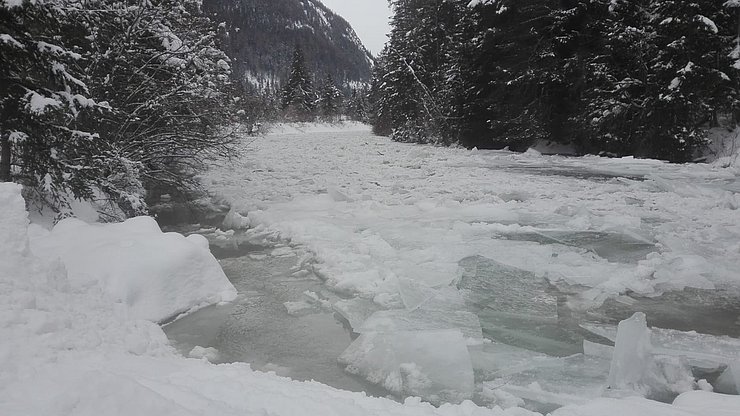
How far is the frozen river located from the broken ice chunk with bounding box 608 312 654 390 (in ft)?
0.31

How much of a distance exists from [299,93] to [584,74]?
134 ft

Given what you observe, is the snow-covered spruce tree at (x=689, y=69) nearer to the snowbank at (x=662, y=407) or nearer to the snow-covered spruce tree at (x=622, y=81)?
the snow-covered spruce tree at (x=622, y=81)

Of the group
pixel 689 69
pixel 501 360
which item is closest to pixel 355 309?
pixel 501 360

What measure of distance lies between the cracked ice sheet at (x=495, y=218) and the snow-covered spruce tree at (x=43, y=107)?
2.83 metres

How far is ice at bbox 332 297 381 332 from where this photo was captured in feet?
13.7

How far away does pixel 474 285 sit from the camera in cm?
491

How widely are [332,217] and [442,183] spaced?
160 inches

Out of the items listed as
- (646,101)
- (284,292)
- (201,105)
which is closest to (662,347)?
(284,292)

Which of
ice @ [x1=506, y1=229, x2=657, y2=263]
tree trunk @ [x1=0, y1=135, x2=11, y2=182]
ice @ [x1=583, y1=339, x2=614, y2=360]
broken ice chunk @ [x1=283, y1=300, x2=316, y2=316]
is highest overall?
tree trunk @ [x1=0, y1=135, x2=11, y2=182]

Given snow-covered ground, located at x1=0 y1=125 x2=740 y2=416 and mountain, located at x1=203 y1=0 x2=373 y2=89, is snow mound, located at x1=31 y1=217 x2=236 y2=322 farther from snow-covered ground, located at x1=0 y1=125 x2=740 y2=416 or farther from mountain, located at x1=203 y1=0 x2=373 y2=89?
mountain, located at x1=203 y1=0 x2=373 y2=89

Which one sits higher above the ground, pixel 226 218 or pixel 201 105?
pixel 201 105

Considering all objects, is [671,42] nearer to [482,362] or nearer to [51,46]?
[482,362]

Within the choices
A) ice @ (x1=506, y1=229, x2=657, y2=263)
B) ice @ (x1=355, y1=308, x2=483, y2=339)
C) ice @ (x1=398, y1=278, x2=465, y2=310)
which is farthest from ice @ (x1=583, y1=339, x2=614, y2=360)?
ice @ (x1=506, y1=229, x2=657, y2=263)

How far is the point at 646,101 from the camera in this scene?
14055mm
